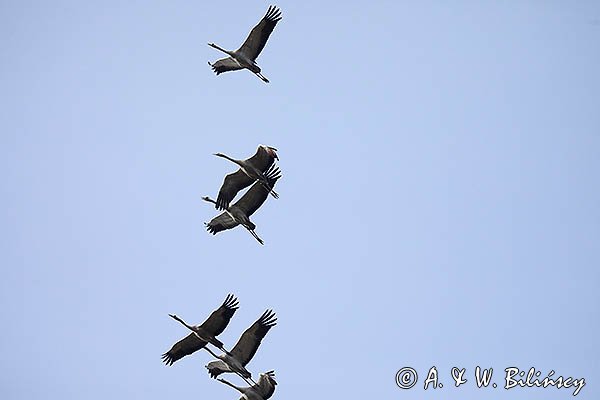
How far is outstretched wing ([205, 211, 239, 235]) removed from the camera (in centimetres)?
4184

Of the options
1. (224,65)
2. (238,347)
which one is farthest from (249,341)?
(224,65)

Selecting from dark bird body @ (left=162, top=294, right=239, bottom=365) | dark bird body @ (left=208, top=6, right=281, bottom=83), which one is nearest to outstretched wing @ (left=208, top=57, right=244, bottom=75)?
dark bird body @ (left=208, top=6, right=281, bottom=83)

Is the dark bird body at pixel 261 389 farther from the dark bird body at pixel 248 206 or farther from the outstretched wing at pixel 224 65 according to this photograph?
the outstretched wing at pixel 224 65

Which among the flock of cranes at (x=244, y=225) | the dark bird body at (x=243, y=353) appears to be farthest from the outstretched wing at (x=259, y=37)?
the dark bird body at (x=243, y=353)

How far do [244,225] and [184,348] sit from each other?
341 cm

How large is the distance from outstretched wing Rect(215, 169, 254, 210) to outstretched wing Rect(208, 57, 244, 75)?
131 inches

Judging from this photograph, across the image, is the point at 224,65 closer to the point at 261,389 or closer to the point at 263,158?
the point at 263,158

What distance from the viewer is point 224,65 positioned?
42750 mm

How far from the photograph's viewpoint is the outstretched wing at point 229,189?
133 ft

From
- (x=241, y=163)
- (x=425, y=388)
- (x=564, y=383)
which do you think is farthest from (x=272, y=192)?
(x=564, y=383)

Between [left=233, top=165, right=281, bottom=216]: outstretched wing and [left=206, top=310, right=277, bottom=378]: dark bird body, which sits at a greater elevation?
[left=233, top=165, right=281, bottom=216]: outstretched wing

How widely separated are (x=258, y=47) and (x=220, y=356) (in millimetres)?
7920

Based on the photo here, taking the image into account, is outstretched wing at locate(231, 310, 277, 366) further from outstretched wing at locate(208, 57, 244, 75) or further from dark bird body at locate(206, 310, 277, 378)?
outstretched wing at locate(208, 57, 244, 75)

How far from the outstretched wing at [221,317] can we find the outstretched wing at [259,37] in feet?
20.9
